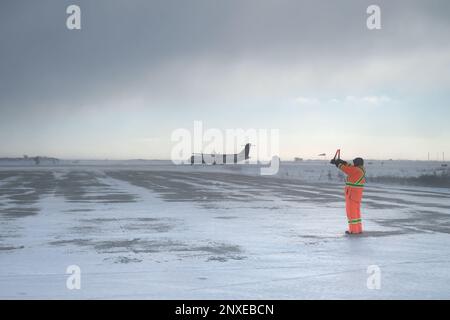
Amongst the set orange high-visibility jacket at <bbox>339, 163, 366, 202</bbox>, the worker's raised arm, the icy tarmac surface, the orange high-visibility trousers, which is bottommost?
the icy tarmac surface

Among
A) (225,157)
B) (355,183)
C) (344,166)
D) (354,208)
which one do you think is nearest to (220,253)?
(354,208)

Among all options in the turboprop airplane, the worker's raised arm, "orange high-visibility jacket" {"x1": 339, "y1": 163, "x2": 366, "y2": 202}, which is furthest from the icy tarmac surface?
the turboprop airplane

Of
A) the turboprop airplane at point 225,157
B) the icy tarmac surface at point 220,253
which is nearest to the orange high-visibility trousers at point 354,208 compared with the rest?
the icy tarmac surface at point 220,253

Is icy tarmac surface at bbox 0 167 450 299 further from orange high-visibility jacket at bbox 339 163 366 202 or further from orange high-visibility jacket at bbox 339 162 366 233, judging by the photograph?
orange high-visibility jacket at bbox 339 163 366 202

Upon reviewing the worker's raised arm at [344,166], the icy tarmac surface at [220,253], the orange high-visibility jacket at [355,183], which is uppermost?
the worker's raised arm at [344,166]

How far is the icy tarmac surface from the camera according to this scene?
5953 millimetres

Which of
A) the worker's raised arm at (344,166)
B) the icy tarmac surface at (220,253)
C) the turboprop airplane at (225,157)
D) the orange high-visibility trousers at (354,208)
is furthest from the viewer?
the turboprop airplane at (225,157)

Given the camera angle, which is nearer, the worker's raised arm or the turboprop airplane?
the worker's raised arm

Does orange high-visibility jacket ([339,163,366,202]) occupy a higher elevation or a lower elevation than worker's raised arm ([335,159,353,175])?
lower

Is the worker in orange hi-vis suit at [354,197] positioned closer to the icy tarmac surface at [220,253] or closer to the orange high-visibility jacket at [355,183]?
the orange high-visibility jacket at [355,183]

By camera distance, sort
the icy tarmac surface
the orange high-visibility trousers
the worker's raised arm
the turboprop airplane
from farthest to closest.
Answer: the turboprop airplane, the worker's raised arm, the orange high-visibility trousers, the icy tarmac surface

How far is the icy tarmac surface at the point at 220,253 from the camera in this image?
5953 millimetres

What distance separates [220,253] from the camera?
8.33 metres
